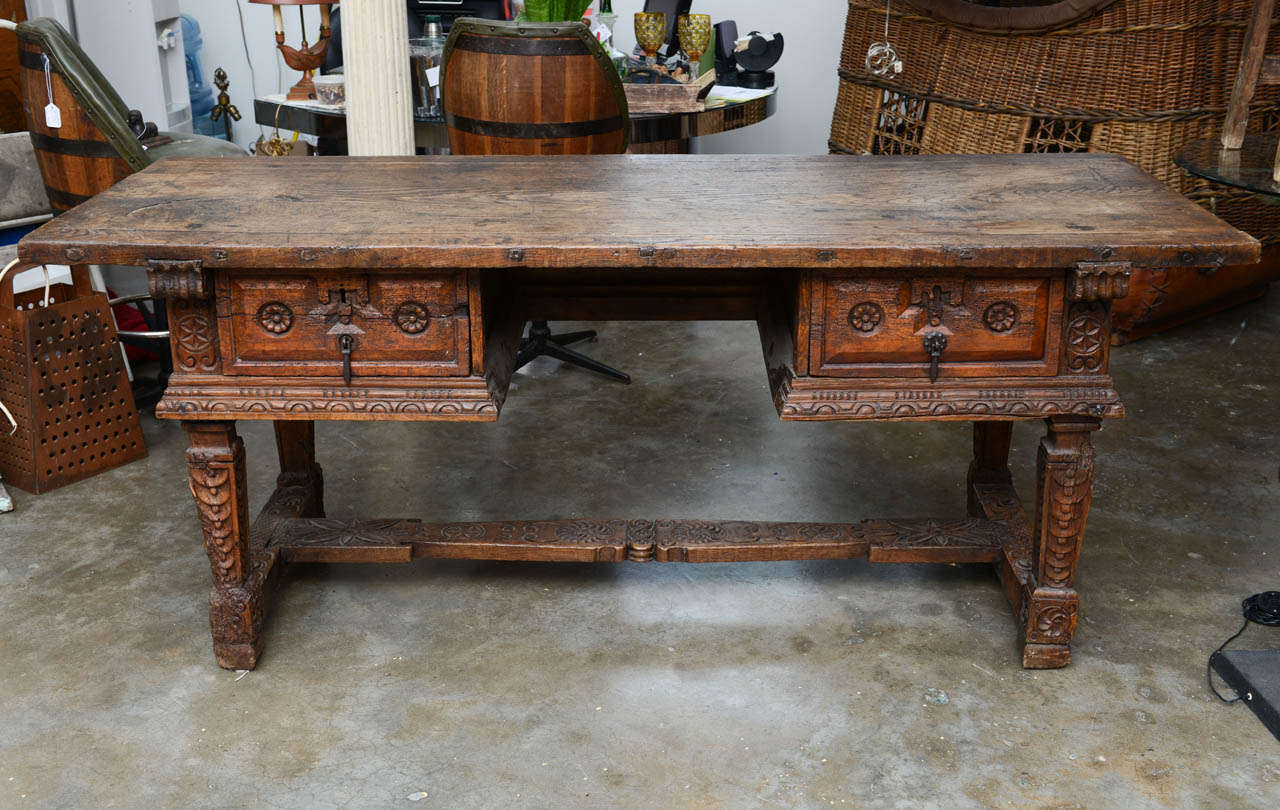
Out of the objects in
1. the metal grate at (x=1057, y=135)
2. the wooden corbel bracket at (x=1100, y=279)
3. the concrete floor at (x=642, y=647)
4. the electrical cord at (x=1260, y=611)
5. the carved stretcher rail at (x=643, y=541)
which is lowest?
the concrete floor at (x=642, y=647)

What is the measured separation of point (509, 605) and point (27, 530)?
130 centimetres

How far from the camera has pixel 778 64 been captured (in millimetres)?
6746

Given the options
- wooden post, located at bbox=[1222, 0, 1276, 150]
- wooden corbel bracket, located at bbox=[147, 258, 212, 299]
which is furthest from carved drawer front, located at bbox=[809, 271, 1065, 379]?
wooden post, located at bbox=[1222, 0, 1276, 150]

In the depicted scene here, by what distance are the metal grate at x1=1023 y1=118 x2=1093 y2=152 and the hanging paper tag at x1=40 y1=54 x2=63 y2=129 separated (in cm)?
316

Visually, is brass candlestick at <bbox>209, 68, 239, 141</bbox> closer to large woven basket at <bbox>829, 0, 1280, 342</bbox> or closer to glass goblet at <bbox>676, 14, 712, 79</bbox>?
glass goblet at <bbox>676, 14, 712, 79</bbox>

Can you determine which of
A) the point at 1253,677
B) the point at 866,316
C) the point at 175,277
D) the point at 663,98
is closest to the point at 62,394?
the point at 175,277

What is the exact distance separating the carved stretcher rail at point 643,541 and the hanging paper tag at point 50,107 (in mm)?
1495

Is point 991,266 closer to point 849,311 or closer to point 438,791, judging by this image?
point 849,311

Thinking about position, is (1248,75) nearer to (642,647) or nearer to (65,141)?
(642,647)

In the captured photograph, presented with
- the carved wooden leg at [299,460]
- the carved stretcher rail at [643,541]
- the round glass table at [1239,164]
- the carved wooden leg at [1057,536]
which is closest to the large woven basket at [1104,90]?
the round glass table at [1239,164]

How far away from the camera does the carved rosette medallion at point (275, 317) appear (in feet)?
7.79

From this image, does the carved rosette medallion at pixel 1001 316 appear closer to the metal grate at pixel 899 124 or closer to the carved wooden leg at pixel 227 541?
the carved wooden leg at pixel 227 541

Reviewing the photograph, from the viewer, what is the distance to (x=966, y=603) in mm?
2912

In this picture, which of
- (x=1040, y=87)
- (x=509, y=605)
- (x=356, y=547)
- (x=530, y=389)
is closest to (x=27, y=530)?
(x=356, y=547)
